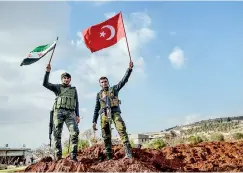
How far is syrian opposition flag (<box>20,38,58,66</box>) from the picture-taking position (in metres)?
→ 10.6

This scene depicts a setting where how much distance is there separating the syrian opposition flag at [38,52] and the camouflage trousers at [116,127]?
278 centimetres

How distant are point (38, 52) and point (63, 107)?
2270 millimetres

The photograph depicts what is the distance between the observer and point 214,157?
10.7 meters

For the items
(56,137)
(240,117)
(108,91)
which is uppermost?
(240,117)

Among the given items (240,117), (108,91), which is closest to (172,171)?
(108,91)

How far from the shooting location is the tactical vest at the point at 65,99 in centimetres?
930

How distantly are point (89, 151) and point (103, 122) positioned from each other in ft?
6.12

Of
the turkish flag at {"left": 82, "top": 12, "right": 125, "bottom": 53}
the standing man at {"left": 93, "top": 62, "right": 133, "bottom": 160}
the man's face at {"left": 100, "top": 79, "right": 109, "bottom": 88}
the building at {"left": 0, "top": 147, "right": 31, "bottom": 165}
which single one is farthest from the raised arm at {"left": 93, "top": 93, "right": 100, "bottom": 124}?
the building at {"left": 0, "top": 147, "right": 31, "bottom": 165}

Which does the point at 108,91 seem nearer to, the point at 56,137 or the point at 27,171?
the point at 56,137

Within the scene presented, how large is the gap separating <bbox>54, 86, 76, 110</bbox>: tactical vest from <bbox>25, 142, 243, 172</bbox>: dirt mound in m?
1.31

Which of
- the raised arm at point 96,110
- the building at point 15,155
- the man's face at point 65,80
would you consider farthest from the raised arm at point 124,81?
the building at point 15,155

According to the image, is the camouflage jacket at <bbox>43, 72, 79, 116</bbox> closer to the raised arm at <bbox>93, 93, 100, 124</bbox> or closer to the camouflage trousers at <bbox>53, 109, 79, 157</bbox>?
the camouflage trousers at <bbox>53, 109, 79, 157</bbox>

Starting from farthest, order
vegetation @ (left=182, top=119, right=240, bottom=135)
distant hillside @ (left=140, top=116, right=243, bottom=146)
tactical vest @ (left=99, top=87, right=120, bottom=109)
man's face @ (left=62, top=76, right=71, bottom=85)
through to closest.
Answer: vegetation @ (left=182, top=119, right=240, bottom=135), distant hillside @ (left=140, top=116, right=243, bottom=146), man's face @ (left=62, top=76, right=71, bottom=85), tactical vest @ (left=99, top=87, right=120, bottom=109)

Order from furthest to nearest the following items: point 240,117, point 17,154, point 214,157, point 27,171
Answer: point 240,117 → point 17,154 → point 214,157 → point 27,171
